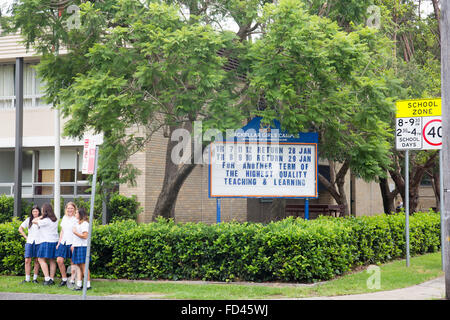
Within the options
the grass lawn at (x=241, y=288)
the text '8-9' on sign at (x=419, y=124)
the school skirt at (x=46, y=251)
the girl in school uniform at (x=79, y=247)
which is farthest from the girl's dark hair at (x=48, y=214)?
the text '8-9' on sign at (x=419, y=124)

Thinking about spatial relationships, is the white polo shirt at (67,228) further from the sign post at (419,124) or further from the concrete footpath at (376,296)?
the sign post at (419,124)

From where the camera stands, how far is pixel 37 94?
2336 centimetres

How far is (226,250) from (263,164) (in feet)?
9.90

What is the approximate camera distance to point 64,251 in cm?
1255

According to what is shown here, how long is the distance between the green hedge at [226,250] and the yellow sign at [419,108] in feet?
9.39

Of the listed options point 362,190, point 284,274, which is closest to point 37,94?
point 284,274

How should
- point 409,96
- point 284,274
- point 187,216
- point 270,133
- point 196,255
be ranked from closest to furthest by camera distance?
point 284,274 < point 196,255 < point 270,133 < point 409,96 < point 187,216

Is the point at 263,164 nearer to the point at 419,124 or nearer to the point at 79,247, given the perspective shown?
the point at 419,124

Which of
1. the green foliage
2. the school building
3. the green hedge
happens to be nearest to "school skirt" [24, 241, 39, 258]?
the green hedge

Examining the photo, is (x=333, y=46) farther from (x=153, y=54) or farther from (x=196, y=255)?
(x=196, y=255)

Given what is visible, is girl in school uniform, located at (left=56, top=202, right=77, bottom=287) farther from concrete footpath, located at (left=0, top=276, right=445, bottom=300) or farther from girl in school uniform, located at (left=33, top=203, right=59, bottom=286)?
concrete footpath, located at (left=0, top=276, right=445, bottom=300)

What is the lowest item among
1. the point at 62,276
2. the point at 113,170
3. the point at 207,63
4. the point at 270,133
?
the point at 62,276

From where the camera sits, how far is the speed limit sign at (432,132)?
43.5 feet

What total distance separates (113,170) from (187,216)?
818 cm
